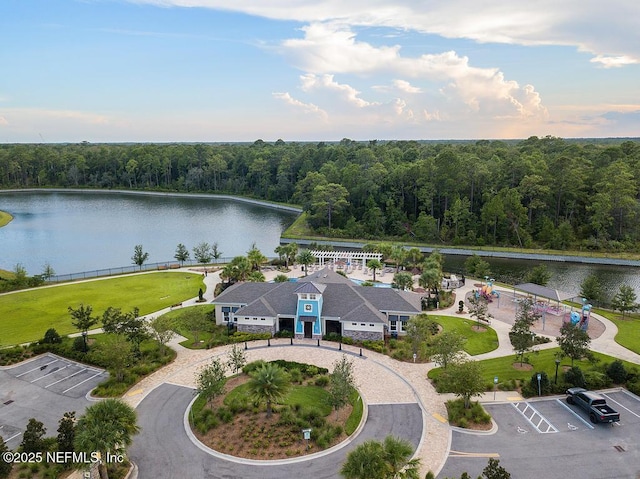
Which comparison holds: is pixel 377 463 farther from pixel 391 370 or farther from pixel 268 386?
pixel 391 370

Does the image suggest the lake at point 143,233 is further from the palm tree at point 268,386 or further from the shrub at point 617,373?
the palm tree at point 268,386

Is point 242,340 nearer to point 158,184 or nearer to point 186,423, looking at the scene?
point 186,423

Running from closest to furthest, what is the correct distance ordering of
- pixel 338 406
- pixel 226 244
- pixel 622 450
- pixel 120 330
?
pixel 622 450 < pixel 338 406 < pixel 120 330 < pixel 226 244

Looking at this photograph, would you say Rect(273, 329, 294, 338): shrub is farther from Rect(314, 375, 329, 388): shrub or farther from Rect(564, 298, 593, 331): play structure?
Rect(564, 298, 593, 331): play structure

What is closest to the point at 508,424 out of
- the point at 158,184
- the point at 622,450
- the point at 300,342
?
the point at 622,450

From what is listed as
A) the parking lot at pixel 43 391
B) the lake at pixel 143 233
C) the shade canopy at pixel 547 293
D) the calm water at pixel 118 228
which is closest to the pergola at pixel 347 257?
the lake at pixel 143 233

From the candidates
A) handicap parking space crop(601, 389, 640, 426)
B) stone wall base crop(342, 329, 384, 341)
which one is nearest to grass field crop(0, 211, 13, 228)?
stone wall base crop(342, 329, 384, 341)
